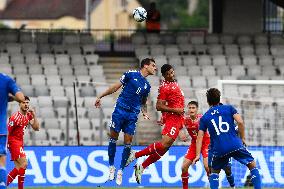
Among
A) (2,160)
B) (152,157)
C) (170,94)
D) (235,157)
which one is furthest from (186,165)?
(2,160)

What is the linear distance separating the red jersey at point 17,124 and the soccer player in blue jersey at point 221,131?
13.3ft

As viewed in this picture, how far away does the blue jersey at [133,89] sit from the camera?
2127 cm

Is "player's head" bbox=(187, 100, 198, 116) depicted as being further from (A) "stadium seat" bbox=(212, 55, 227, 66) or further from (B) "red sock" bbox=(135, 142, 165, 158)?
(A) "stadium seat" bbox=(212, 55, 227, 66)

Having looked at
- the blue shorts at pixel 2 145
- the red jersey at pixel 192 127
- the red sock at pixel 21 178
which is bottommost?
the red sock at pixel 21 178

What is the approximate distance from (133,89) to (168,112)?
0.96 metres

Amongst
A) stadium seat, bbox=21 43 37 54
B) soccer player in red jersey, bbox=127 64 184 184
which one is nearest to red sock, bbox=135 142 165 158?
soccer player in red jersey, bbox=127 64 184 184

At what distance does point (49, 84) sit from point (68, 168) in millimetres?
6942

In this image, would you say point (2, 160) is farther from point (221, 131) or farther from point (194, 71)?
point (194, 71)

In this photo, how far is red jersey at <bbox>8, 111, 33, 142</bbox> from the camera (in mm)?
21719

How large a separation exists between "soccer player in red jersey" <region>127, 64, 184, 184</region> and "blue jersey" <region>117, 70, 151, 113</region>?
41 cm

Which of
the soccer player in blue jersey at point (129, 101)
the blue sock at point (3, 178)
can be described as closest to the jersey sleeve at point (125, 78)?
the soccer player in blue jersey at point (129, 101)

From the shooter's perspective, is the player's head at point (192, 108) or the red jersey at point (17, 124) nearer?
the red jersey at point (17, 124)

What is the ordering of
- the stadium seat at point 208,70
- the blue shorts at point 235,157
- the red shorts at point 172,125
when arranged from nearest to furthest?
1. the blue shorts at point 235,157
2. the red shorts at point 172,125
3. the stadium seat at point 208,70

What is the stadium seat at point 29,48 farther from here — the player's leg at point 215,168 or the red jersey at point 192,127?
the player's leg at point 215,168
